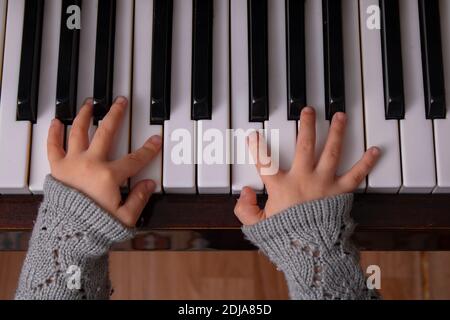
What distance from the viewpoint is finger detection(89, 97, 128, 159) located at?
2.37 ft

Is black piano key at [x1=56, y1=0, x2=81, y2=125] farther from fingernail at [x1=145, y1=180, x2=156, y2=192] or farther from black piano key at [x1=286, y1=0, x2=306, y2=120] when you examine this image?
black piano key at [x1=286, y1=0, x2=306, y2=120]

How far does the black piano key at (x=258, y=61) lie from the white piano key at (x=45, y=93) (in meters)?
0.27

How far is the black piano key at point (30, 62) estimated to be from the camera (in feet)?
2.44

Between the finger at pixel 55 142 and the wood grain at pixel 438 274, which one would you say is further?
the wood grain at pixel 438 274

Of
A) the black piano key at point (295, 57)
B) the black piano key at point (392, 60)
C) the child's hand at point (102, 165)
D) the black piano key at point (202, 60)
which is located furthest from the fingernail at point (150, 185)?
the black piano key at point (392, 60)

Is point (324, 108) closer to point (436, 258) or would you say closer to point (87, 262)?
point (87, 262)

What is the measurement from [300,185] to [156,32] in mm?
292

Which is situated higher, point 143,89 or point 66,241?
point 143,89

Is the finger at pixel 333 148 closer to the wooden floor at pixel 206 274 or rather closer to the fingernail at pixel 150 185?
the fingernail at pixel 150 185

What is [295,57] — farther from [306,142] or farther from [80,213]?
[80,213]

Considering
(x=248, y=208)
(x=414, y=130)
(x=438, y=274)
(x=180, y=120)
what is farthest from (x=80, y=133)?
(x=438, y=274)

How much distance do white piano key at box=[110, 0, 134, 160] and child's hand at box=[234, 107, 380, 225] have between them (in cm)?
18

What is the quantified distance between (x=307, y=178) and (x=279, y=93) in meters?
0.12

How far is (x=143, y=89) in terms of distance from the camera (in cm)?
76
